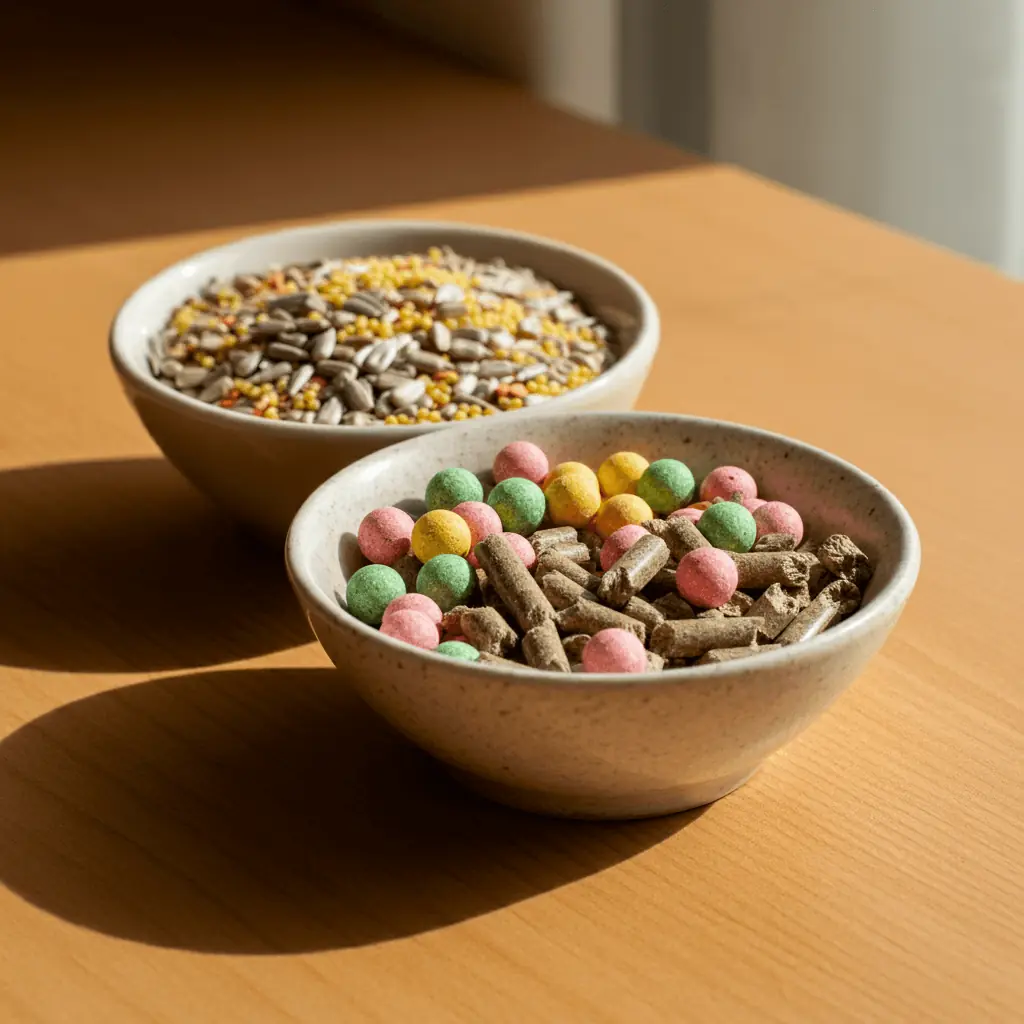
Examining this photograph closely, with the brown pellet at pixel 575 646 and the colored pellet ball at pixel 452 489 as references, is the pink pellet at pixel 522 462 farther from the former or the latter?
the brown pellet at pixel 575 646

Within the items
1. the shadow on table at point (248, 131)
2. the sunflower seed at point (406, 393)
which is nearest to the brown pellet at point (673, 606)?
the sunflower seed at point (406, 393)

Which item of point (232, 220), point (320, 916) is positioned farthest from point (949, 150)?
point (320, 916)

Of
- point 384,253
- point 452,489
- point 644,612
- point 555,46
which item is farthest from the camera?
point 555,46

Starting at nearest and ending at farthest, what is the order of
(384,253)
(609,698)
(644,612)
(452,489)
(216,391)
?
1. (609,698)
2. (644,612)
3. (452,489)
4. (216,391)
5. (384,253)

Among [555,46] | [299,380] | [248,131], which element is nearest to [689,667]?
[299,380]

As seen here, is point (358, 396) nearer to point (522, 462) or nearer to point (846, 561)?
point (522, 462)

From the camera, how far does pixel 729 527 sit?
0.81 meters

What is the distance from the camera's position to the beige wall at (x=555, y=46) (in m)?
2.12

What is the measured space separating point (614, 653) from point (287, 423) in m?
0.28

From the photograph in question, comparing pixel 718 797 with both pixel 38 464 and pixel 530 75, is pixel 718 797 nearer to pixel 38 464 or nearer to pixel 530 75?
pixel 38 464

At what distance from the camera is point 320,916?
2.35ft

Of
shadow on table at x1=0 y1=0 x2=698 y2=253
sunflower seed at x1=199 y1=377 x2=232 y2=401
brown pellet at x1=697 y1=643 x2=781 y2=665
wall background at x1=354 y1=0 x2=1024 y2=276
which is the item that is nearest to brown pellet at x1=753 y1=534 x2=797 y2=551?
brown pellet at x1=697 y1=643 x2=781 y2=665

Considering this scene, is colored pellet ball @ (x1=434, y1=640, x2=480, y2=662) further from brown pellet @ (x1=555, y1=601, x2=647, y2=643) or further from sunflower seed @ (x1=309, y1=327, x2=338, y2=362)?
sunflower seed @ (x1=309, y1=327, x2=338, y2=362)

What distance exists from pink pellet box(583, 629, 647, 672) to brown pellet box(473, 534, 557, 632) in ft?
0.14
